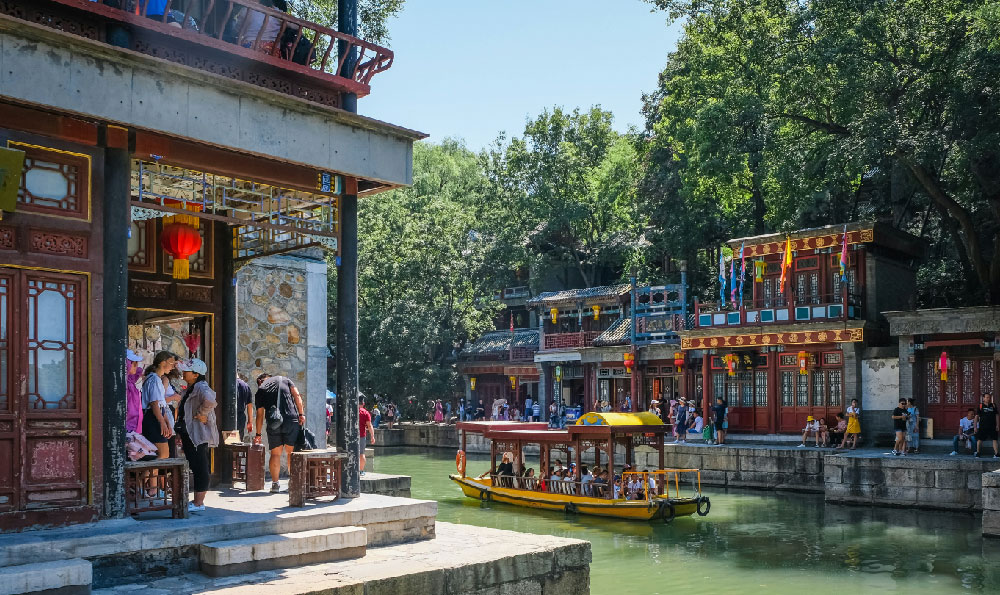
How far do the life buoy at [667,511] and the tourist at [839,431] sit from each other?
8.19 m

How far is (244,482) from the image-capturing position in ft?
37.9

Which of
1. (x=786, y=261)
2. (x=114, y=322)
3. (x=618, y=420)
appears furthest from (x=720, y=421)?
(x=114, y=322)

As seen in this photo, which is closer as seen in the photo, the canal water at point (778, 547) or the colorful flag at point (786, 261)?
the canal water at point (778, 547)

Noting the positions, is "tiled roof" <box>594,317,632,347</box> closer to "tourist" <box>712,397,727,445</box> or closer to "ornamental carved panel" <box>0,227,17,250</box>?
"tourist" <box>712,397,727,445</box>

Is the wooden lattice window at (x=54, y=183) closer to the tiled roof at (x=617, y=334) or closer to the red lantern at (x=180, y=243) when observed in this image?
the red lantern at (x=180, y=243)

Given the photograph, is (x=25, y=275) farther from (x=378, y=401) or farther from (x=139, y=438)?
(x=378, y=401)

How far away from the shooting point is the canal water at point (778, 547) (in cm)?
1338

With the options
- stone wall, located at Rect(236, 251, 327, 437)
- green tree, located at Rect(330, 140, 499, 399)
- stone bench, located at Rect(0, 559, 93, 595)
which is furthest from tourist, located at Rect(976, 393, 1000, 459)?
green tree, located at Rect(330, 140, 499, 399)

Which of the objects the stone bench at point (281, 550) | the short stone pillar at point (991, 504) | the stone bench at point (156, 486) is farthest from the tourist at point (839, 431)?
the stone bench at point (156, 486)

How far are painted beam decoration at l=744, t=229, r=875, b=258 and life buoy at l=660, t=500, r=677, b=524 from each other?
11075 mm

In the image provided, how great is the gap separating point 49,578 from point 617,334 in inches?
1218

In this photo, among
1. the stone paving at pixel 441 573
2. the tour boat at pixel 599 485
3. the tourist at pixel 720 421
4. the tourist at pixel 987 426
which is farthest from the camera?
the tourist at pixel 720 421

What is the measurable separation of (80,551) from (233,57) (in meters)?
4.62

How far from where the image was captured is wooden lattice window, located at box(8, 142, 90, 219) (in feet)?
25.7
